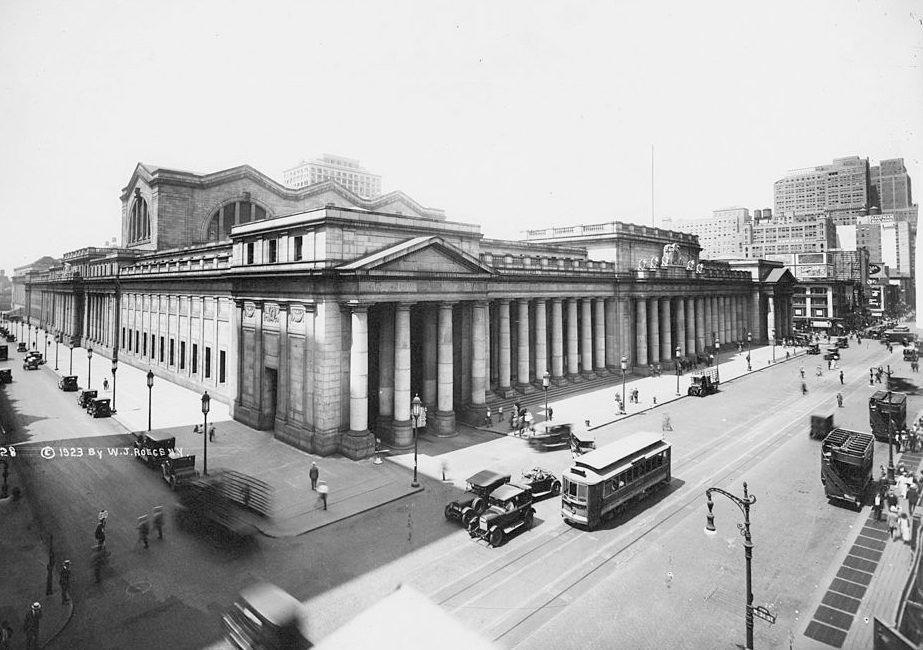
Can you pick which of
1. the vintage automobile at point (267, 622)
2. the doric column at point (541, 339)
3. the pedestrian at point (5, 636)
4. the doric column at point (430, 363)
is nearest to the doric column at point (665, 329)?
the doric column at point (541, 339)

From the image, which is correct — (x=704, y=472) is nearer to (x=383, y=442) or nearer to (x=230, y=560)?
(x=383, y=442)

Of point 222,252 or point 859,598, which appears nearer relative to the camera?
point 859,598

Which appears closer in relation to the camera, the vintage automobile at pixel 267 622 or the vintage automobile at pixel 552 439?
the vintage automobile at pixel 267 622

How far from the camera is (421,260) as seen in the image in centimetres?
3300

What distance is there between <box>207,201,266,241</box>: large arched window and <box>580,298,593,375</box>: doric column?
4797cm

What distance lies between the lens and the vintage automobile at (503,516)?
19812 mm

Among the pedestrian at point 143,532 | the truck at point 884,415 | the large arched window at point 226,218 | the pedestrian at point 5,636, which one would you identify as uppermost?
the large arched window at point 226,218

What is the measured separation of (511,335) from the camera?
1976 inches

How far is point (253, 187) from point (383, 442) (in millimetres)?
53562

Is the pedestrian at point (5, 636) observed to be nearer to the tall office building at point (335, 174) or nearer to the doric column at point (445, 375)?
the doric column at point (445, 375)

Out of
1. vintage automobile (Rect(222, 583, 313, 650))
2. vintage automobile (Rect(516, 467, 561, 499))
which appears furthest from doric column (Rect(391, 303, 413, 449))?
vintage automobile (Rect(222, 583, 313, 650))

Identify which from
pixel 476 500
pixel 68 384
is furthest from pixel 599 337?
pixel 68 384

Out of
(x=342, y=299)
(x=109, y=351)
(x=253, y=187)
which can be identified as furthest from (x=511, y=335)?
(x=109, y=351)

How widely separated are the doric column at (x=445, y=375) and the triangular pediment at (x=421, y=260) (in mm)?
2741
